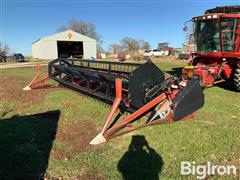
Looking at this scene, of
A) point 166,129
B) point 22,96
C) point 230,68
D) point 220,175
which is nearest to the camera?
point 220,175

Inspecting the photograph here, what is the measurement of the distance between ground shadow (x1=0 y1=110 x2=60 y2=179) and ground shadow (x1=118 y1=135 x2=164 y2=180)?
1156 millimetres

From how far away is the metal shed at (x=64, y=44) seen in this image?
36.7 meters

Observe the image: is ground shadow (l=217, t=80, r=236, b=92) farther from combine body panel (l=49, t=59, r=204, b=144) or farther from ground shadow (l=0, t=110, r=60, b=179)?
ground shadow (l=0, t=110, r=60, b=179)

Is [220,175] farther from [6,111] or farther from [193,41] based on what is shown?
[193,41]

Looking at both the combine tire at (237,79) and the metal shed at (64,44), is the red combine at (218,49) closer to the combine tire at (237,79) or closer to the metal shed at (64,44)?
the combine tire at (237,79)

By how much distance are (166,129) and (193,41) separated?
6446 millimetres

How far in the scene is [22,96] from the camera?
713 centimetres

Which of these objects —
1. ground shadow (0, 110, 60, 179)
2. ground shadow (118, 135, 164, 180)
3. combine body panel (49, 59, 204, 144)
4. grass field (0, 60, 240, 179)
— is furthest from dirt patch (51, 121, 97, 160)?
ground shadow (118, 135, 164, 180)

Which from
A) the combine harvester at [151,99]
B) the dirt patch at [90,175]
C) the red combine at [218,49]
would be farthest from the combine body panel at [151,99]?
the red combine at [218,49]

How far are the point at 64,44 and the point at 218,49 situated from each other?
126 ft

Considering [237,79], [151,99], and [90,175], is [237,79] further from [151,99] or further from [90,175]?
[90,175]

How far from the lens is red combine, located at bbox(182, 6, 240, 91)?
7134 millimetres

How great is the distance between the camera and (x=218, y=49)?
795 cm

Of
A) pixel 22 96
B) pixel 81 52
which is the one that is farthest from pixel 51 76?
pixel 81 52
